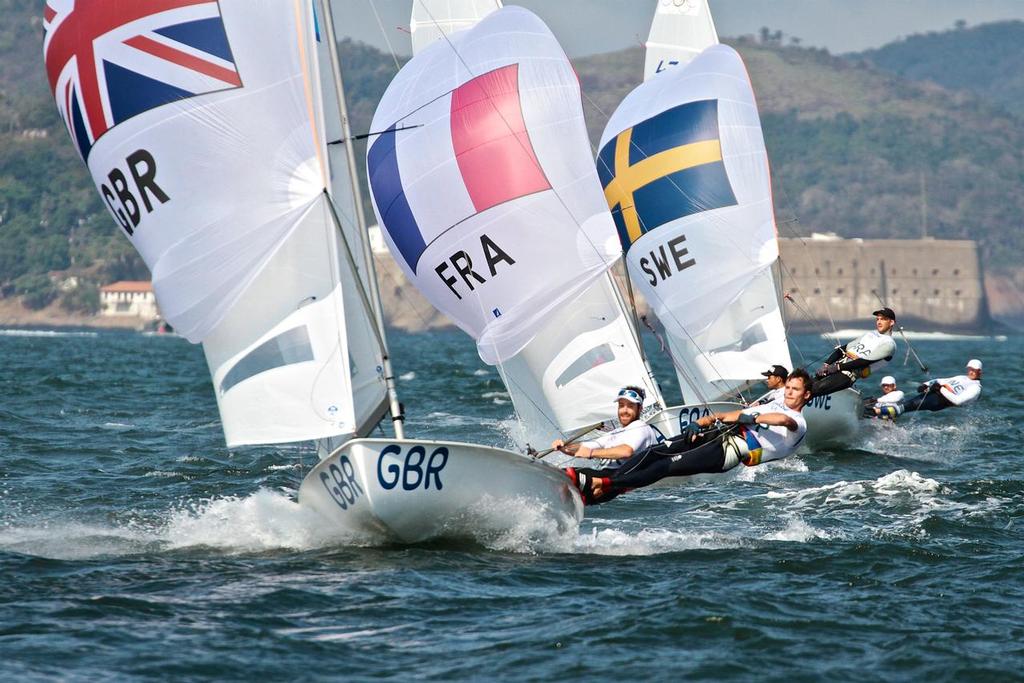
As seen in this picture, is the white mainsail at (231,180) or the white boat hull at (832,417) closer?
the white mainsail at (231,180)

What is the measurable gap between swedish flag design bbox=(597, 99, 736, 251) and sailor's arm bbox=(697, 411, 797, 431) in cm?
626

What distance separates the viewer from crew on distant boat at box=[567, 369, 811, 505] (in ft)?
35.1

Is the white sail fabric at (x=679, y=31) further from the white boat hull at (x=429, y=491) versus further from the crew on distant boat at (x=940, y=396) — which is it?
the white boat hull at (x=429, y=491)

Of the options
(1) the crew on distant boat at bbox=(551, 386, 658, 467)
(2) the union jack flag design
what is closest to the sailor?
(1) the crew on distant boat at bbox=(551, 386, 658, 467)

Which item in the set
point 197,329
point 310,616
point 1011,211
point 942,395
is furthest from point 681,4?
point 1011,211

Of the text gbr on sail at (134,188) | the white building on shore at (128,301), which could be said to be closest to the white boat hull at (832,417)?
the text gbr on sail at (134,188)

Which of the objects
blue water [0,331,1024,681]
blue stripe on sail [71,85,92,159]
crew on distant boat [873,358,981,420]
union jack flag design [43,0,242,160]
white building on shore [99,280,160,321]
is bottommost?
white building on shore [99,280,160,321]

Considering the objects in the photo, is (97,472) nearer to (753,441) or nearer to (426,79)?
(426,79)

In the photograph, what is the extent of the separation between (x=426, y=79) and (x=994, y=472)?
718cm

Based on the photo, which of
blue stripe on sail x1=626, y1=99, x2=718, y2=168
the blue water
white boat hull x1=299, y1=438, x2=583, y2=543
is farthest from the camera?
blue stripe on sail x1=626, y1=99, x2=718, y2=168

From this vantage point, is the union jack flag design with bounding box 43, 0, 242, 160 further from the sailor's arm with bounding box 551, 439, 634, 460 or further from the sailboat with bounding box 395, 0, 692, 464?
the sailor's arm with bounding box 551, 439, 634, 460

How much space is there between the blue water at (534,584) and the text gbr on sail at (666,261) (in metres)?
2.88

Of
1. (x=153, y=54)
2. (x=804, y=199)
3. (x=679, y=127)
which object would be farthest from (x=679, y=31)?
(x=804, y=199)

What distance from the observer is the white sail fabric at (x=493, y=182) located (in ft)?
41.5
